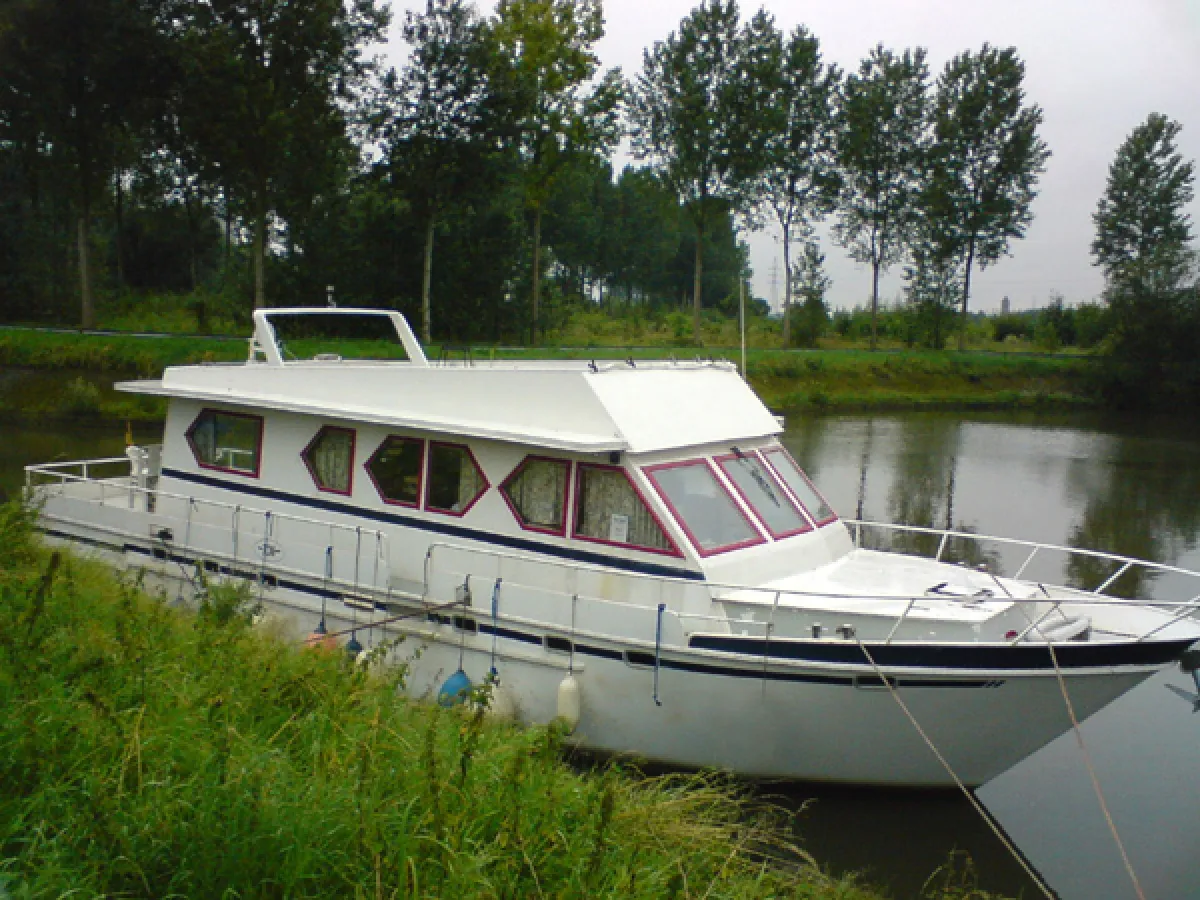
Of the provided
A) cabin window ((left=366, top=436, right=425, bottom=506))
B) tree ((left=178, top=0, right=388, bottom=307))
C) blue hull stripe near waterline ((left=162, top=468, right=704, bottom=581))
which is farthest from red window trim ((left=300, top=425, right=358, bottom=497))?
tree ((left=178, top=0, right=388, bottom=307))

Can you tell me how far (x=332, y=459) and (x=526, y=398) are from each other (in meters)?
2.17

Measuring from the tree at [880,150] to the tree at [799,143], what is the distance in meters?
1.31

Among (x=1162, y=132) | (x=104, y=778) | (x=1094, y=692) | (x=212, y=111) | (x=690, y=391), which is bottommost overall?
(x=1094, y=692)

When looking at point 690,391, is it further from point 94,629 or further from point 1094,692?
point 94,629

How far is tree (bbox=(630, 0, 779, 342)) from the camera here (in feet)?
125

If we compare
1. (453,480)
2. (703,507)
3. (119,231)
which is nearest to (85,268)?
(119,231)

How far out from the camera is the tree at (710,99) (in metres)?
38.2

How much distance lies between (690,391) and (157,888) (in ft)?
20.0

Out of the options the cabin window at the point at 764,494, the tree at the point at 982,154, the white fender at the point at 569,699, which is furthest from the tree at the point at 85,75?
the tree at the point at 982,154

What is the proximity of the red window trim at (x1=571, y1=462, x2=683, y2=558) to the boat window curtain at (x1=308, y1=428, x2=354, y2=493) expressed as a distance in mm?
2373

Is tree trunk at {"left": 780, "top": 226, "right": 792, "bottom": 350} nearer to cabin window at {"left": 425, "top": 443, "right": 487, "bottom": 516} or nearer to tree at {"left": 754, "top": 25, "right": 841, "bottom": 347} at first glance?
tree at {"left": 754, "top": 25, "right": 841, "bottom": 347}

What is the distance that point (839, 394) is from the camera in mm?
37781

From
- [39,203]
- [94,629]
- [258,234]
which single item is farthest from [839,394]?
[94,629]

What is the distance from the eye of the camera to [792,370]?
1490 inches
